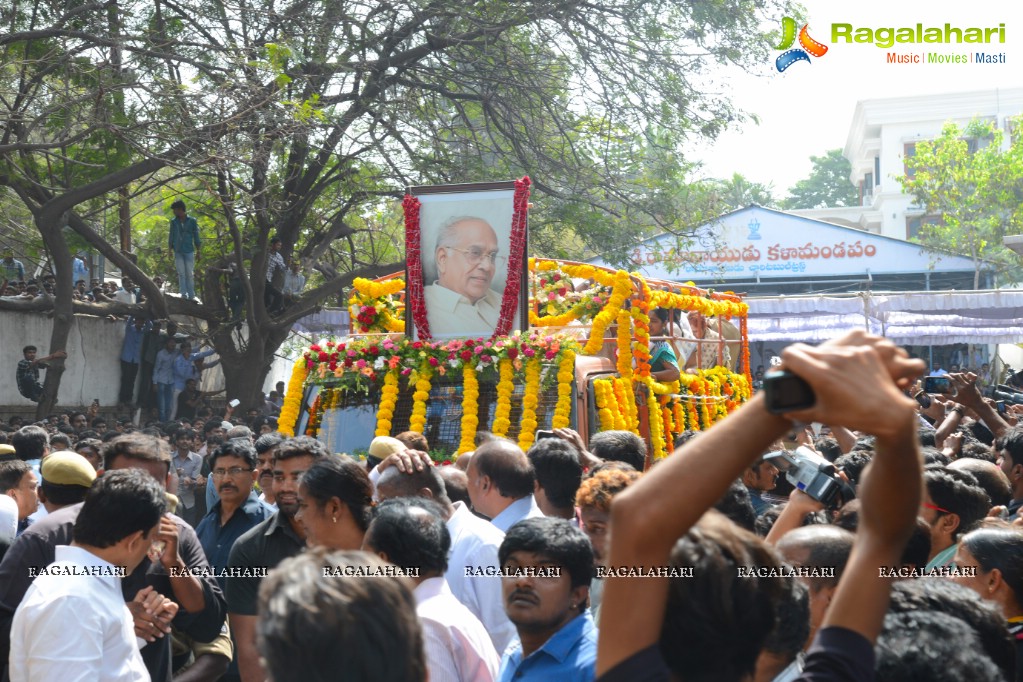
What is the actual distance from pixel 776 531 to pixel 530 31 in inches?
506

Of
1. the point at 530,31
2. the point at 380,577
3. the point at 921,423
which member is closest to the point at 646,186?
the point at 530,31

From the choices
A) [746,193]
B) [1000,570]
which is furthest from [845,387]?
[746,193]

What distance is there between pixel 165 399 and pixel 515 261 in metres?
10.1

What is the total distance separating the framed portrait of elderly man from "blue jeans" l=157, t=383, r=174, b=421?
9.16m

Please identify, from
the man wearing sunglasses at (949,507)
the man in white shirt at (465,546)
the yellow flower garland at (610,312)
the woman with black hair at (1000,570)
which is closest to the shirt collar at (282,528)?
the man in white shirt at (465,546)

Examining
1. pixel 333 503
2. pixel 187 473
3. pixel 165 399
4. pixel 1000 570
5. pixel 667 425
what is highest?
pixel 333 503

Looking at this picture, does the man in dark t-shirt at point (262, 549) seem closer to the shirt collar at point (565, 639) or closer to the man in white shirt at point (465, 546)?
the man in white shirt at point (465, 546)

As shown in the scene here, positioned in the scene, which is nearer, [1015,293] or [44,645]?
[44,645]

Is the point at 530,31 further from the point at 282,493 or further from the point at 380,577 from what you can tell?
the point at 380,577

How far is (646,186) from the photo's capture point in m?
16.8

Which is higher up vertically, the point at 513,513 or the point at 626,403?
the point at 626,403

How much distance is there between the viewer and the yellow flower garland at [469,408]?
8700 mm

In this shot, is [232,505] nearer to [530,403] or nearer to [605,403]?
[530,403]

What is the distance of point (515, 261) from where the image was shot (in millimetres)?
9453
